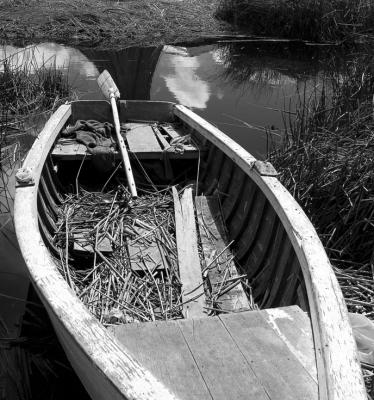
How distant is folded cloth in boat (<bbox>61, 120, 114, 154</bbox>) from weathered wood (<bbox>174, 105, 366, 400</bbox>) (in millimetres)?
1662

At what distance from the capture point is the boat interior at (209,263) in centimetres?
184

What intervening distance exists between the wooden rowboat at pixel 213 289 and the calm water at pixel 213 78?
125 cm

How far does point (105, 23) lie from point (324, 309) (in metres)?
13.5

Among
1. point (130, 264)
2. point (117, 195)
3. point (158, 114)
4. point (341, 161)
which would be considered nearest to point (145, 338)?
point (130, 264)

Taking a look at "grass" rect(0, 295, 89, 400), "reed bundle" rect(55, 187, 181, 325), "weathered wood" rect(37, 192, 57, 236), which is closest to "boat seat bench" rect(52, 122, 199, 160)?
"reed bundle" rect(55, 187, 181, 325)

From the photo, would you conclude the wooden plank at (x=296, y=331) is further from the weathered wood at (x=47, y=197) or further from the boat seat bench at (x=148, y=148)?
the boat seat bench at (x=148, y=148)

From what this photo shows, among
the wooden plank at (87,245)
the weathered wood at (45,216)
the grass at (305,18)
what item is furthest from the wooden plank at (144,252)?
the grass at (305,18)

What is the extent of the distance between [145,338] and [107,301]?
869mm

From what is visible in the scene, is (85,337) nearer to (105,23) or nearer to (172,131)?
(172,131)

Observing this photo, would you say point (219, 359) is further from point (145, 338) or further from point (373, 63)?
point (373, 63)

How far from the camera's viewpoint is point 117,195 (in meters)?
3.96

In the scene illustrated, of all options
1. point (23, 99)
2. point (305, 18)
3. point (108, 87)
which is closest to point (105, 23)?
point (305, 18)

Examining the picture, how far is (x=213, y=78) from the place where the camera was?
9.73 m

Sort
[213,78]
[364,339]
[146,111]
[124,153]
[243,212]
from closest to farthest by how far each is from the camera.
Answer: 1. [364,339]
2. [243,212]
3. [124,153]
4. [146,111]
5. [213,78]
